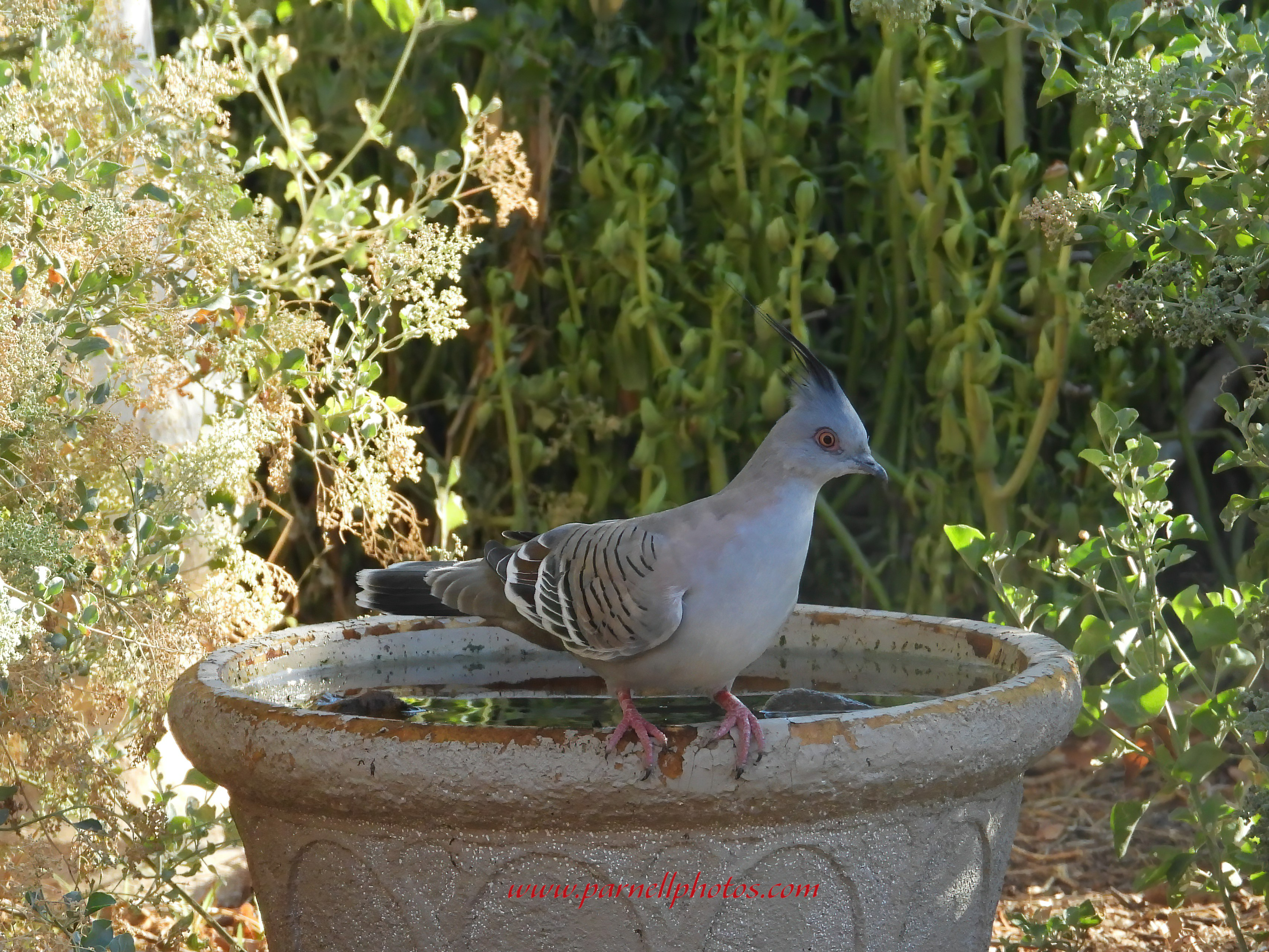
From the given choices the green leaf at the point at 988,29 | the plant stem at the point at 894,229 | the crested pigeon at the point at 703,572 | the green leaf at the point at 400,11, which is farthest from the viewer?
the plant stem at the point at 894,229

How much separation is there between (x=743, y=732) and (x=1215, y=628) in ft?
3.58

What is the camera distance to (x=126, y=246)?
241cm

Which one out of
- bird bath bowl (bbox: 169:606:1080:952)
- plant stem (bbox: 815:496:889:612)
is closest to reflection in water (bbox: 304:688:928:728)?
bird bath bowl (bbox: 169:606:1080:952)

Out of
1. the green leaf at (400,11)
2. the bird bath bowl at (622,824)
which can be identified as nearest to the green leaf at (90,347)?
the bird bath bowl at (622,824)

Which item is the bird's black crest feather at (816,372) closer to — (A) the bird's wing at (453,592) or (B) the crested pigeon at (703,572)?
(B) the crested pigeon at (703,572)

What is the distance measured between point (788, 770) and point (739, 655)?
0.83 feet

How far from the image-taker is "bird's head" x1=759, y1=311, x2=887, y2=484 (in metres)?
2.15

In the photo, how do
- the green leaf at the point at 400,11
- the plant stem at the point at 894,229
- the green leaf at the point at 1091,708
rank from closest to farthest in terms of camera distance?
the green leaf at the point at 1091,708 → the green leaf at the point at 400,11 → the plant stem at the point at 894,229

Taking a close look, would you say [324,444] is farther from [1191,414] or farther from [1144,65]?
[1191,414]

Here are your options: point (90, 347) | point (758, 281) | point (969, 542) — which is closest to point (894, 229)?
point (758, 281)

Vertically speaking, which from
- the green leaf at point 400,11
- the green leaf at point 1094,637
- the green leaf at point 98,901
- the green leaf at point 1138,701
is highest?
the green leaf at point 400,11

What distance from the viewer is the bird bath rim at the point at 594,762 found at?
181 centimetres

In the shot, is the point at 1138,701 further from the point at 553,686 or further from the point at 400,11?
the point at 400,11

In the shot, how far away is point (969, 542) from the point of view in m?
2.69
